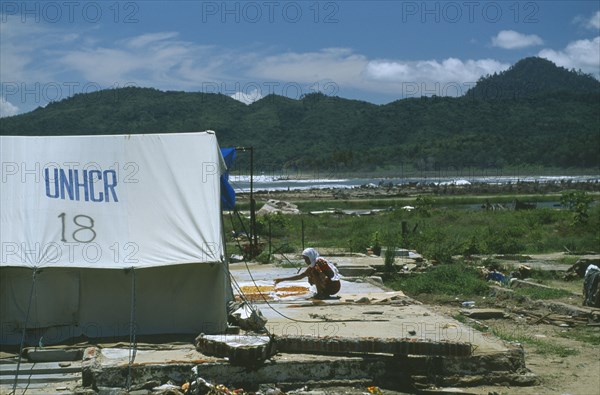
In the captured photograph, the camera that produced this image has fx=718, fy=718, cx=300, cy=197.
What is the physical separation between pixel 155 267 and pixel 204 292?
69 cm

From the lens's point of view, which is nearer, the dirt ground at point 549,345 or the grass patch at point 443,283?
the dirt ground at point 549,345

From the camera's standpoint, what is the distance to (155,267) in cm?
870

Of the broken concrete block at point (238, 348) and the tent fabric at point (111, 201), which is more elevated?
the tent fabric at point (111, 201)

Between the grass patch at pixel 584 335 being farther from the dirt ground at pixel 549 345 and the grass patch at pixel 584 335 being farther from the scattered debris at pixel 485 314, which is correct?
the scattered debris at pixel 485 314

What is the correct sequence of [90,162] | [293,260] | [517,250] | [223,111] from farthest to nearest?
[223,111], [517,250], [293,260], [90,162]

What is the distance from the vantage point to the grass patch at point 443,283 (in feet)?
46.9

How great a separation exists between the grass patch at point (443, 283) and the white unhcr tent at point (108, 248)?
650cm

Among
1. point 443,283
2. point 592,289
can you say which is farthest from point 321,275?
point 592,289

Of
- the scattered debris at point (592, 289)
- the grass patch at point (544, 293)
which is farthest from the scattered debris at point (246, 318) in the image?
the grass patch at point (544, 293)

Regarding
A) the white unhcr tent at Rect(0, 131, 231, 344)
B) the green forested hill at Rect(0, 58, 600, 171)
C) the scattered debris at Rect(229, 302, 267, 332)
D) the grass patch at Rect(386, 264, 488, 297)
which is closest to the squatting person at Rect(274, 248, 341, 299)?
the scattered debris at Rect(229, 302, 267, 332)

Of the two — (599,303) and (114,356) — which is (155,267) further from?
(599,303)

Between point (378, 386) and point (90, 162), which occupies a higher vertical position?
point (90, 162)

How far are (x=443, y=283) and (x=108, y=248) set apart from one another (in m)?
7.97

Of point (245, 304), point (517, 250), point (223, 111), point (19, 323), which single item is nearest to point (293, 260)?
point (517, 250)
